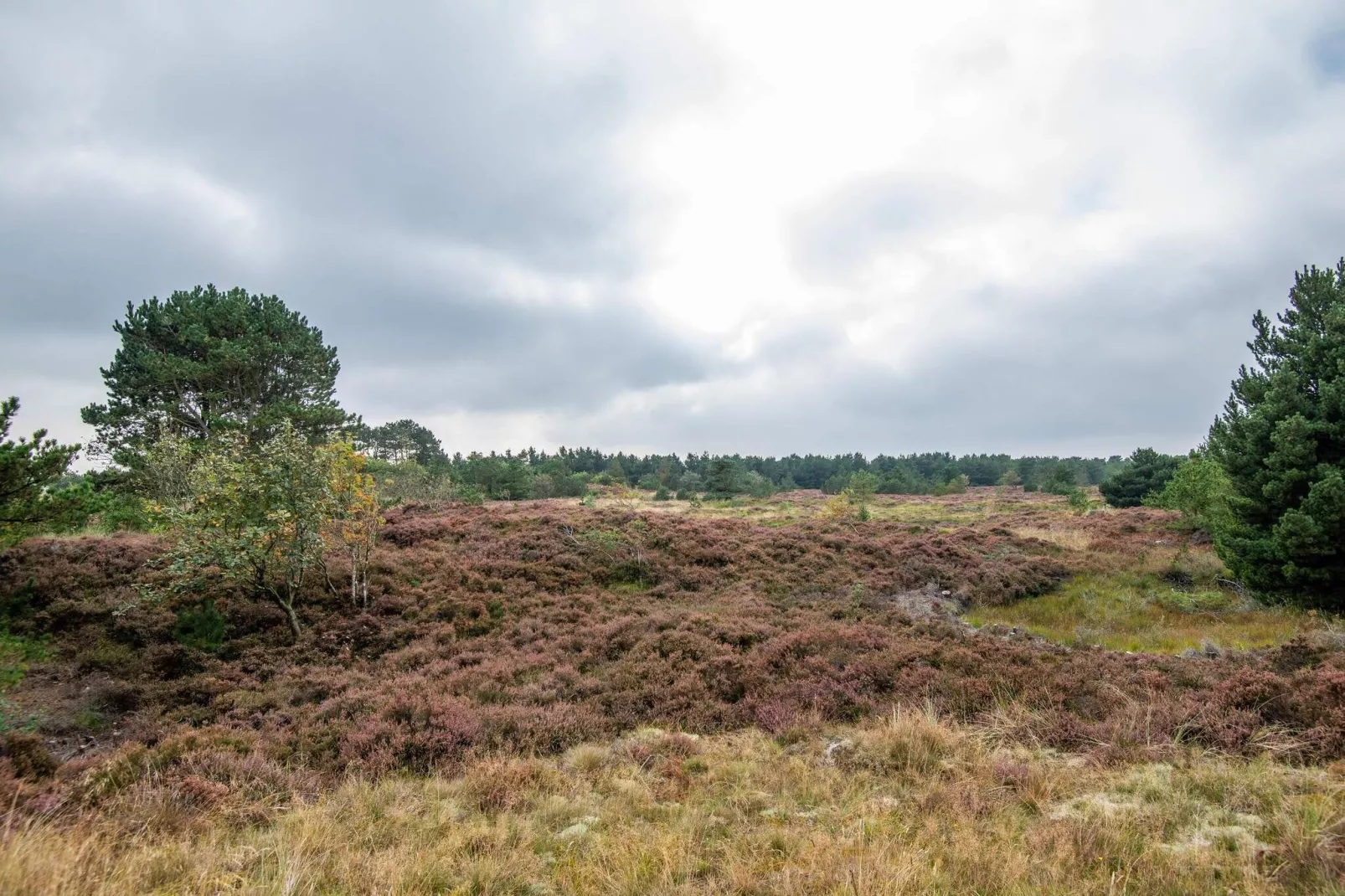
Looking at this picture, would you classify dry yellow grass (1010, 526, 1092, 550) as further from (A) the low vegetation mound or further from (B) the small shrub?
(B) the small shrub

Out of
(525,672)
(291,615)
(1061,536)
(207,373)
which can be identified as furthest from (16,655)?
(1061,536)

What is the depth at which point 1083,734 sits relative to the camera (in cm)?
653

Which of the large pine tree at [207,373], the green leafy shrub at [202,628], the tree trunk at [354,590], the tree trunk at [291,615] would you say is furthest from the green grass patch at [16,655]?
the large pine tree at [207,373]

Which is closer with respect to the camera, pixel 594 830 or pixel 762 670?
pixel 594 830

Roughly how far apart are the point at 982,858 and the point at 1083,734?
4.03 meters

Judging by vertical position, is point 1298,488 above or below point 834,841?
above

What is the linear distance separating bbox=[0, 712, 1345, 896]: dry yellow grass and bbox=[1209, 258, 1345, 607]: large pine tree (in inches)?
384

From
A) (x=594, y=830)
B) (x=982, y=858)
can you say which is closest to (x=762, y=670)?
(x=594, y=830)

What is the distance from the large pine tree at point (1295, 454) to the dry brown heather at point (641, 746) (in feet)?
4.20

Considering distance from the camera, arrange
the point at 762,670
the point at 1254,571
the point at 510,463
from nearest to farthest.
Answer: the point at 762,670, the point at 1254,571, the point at 510,463

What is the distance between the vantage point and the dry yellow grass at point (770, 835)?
11.6 ft

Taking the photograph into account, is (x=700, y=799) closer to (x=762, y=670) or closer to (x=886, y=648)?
(x=762, y=670)

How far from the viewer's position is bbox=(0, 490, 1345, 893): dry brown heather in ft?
12.6

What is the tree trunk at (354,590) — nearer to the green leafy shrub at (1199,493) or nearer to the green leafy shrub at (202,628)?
the green leafy shrub at (202,628)
